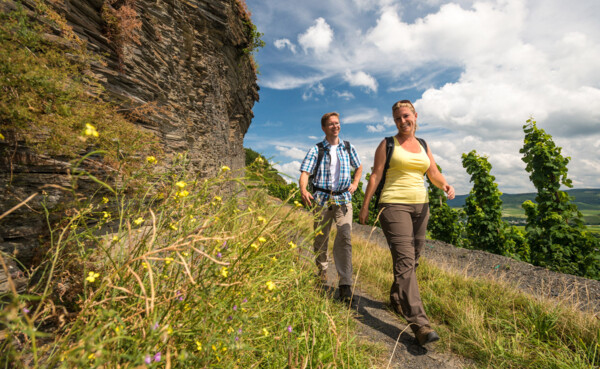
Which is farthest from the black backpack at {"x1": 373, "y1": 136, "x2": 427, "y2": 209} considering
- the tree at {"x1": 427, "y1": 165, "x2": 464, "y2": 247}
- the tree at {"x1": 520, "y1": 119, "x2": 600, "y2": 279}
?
the tree at {"x1": 427, "y1": 165, "x2": 464, "y2": 247}

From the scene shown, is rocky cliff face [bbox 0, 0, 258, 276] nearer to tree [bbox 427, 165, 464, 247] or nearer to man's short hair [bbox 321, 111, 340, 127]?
man's short hair [bbox 321, 111, 340, 127]

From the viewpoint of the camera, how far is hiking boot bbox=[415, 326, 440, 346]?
2371 millimetres

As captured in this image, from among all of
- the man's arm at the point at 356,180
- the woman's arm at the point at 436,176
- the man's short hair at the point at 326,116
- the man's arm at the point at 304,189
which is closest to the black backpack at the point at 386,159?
the man's arm at the point at 356,180

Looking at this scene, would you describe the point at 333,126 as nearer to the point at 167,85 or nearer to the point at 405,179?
the point at 405,179

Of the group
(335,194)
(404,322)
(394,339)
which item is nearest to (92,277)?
(394,339)

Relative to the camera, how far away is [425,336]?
240 centimetres

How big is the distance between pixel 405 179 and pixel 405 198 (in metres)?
0.22

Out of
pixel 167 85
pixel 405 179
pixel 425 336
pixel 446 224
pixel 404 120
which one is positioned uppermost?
pixel 167 85

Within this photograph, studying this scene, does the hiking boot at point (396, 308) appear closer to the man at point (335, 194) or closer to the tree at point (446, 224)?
the man at point (335, 194)

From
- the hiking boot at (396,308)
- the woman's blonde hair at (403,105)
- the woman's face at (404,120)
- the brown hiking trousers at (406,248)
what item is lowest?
the hiking boot at (396,308)

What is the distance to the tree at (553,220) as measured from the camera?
7215 mm

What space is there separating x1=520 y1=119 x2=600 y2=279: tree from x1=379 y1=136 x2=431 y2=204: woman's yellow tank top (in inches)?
286

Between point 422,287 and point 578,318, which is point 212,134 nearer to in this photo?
point 422,287

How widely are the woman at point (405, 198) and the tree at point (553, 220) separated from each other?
7.04m
